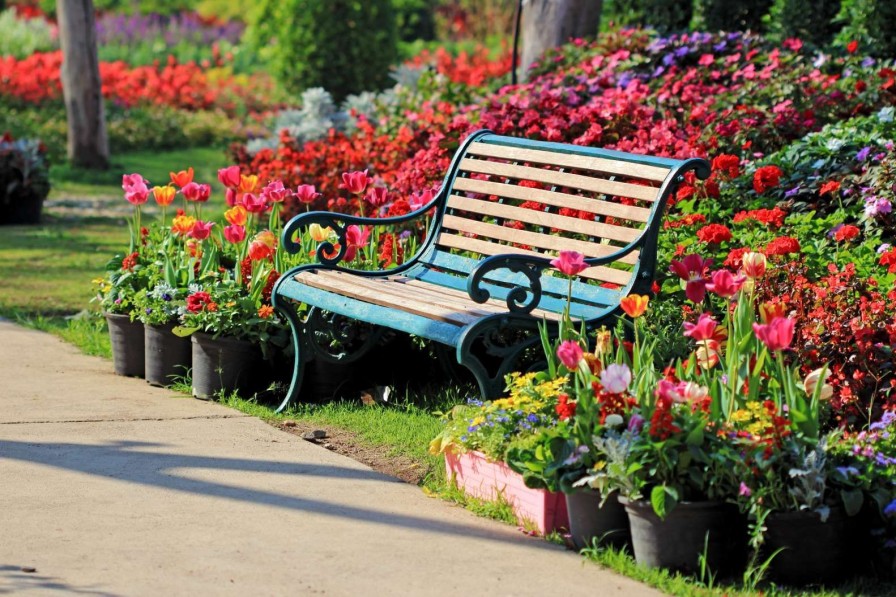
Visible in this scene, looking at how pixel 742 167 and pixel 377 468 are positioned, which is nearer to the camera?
pixel 377 468

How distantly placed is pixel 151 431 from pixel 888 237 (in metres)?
Answer: 3.24

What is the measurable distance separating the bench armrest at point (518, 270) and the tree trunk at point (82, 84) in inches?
386

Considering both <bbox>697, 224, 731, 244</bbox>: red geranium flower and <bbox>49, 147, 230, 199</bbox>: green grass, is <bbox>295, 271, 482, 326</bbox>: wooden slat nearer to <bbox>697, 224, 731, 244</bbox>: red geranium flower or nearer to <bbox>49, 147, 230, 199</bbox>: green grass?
<bbox>697, 224, 731, 244</bbox>: red geranium flower

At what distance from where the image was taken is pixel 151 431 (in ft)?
16.6

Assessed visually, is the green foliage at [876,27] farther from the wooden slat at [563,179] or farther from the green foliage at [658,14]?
the wooden slat at [563,179]

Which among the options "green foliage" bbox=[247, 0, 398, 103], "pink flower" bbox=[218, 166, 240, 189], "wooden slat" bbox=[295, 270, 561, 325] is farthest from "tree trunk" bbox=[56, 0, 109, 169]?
"wooden slat" bbox=[295, 270, 561, 325]

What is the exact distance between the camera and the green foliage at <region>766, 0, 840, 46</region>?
9195 millimetres

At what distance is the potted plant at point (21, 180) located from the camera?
11148 millimetres

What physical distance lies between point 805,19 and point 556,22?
1.90 meters

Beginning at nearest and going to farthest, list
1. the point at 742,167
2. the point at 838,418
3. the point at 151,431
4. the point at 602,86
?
the point at 838,418
the point at 151,431
the point at 742,167
the point at 602,86

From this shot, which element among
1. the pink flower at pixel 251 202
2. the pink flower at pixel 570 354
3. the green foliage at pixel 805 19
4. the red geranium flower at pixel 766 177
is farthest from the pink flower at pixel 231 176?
the green foliage at pixel 805 19

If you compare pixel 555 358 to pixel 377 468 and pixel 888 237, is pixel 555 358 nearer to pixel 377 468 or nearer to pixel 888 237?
pixel 377 468

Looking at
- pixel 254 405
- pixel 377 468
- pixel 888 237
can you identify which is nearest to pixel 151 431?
pixel 254 405

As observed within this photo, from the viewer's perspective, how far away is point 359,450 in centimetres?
490
